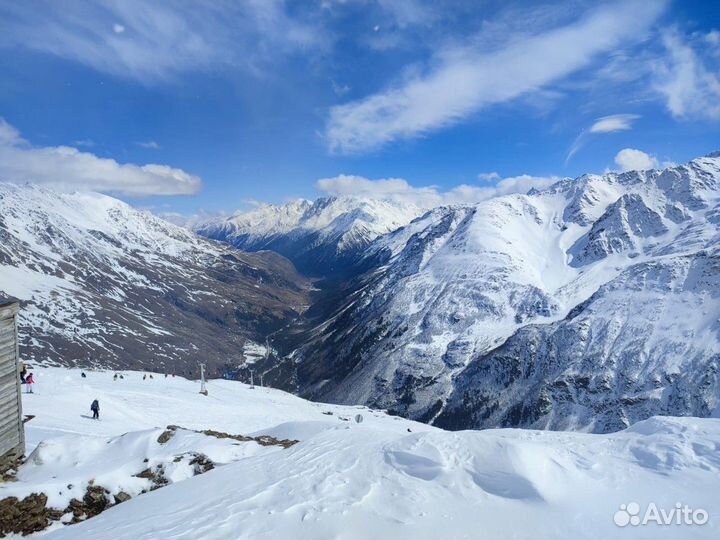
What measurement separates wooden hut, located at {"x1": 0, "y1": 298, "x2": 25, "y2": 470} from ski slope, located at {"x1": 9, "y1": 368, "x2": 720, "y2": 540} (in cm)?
126

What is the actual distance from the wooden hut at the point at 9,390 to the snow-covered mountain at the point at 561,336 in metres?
112

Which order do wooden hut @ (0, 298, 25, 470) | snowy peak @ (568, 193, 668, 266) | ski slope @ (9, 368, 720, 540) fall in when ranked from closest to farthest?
1. ski slope @ (9, 368, 720, 540)
2. wooden hut @ (0, 298, 25, 470)
3. snowy peak @ (568, 193, 668, 266)

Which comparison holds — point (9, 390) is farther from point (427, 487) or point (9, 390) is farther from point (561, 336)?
point (561, 336)

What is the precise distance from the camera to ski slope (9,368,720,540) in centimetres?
1288

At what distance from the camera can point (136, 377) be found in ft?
192

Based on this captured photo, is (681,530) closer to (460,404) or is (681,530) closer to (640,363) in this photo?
(640,363)

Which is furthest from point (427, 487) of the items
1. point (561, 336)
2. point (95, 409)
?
point (561, 336)

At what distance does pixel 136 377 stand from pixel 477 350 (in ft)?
372

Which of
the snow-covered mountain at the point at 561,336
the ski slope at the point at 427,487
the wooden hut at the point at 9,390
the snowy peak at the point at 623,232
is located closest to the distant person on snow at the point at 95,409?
the ski slope at the point at 427,487

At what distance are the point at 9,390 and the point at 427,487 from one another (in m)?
17.7

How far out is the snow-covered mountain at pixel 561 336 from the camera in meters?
109

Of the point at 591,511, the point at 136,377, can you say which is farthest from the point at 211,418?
the point at 591,511

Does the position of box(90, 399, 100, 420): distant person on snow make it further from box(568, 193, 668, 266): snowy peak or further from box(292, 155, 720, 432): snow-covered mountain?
box(568, 193, 668, 266): snowy peak

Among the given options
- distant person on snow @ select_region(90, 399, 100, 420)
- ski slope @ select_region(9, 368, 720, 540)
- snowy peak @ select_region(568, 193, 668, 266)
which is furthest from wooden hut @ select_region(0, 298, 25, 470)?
snowy peak @ select_region(568, 193, 668, 266)
